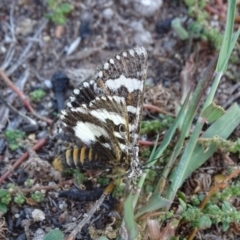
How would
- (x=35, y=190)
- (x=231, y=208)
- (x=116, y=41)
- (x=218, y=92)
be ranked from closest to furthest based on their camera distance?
(x=231, y=208)
(x=35, y=190)
(x=218, y=92)
(x=116, y=41)

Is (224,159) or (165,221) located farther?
(224,159)

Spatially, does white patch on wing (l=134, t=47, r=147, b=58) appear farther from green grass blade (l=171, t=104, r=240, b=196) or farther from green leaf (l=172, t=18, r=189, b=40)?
green leaf (l=172, t=18, r=189, b=40)

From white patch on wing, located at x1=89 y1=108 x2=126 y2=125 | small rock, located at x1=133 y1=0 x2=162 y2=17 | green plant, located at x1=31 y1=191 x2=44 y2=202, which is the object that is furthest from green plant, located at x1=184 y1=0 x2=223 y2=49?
green plant, located at x1=31 y1=191 x2=44 y2=202

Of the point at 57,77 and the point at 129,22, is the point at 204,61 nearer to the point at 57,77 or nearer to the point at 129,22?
the point at 129,22

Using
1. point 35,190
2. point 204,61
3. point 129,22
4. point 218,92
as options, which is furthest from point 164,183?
point 129,22

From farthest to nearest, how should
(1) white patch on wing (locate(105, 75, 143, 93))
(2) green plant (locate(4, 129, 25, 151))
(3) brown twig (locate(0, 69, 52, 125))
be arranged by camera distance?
(3) brown twig (locate(0, 69, 52, 125))
(2) green plant (locate(4, 129, 25, 151))
(1) white patch on wing (locate(105, 75, 143, 93))
